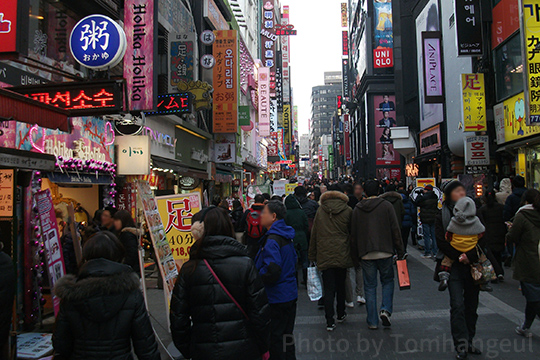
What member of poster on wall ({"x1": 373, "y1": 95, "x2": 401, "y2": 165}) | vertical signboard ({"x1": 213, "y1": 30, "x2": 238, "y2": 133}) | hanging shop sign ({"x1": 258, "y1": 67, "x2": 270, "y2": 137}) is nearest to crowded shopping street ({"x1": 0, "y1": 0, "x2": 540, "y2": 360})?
vertical signboard ({"x1": 213, "y1": 30, "x2": 238, "y2": 133})

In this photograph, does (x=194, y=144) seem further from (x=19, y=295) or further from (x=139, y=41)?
(x=19, y=295)

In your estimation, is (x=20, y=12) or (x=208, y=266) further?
(x=20, y=12)

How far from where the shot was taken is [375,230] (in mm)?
5469

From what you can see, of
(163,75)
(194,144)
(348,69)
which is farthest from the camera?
(348,69)

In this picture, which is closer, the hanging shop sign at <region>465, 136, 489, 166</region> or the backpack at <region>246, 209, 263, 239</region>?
the backpack at <region>246, 209, 263, 239</region>

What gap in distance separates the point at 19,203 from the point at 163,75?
870cm

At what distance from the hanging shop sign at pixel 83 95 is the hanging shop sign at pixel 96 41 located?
57.5 inches

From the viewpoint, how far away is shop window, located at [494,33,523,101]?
1420cm

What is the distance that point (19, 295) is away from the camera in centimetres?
647

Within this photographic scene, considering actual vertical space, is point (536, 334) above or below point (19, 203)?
below

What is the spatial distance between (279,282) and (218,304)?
4.10ft

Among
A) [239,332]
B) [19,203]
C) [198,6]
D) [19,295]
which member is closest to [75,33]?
[19,203]

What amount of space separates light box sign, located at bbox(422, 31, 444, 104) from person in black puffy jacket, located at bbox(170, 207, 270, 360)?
21.4 metres

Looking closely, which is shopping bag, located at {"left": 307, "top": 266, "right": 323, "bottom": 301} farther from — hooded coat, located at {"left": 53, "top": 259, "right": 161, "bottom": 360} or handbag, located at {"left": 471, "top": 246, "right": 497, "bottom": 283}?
hooded coat, located at {"left": 53, "top": 259, "right": 161, "bottom": 360}
